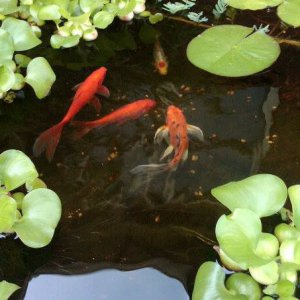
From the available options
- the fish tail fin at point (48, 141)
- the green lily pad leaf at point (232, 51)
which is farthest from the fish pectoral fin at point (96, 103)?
the green lily pad leaf at point (232, 51)

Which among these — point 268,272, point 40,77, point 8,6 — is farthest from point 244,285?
point 8,6

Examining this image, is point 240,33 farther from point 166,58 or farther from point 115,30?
point 115,30

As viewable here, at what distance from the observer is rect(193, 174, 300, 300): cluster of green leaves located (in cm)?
121

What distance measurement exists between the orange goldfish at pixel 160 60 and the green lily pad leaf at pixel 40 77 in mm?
391

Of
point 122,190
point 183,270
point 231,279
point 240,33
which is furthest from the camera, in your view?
point 240,33

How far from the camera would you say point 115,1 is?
6.79 feet

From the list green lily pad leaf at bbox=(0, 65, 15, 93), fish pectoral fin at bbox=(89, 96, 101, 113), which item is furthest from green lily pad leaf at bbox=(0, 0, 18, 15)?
fish pectoral fin at bbox=(89, 96, 101, 113)

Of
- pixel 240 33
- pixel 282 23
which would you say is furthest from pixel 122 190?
pixel 282 23

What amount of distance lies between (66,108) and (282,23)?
908 mm

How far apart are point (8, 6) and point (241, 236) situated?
1.35m

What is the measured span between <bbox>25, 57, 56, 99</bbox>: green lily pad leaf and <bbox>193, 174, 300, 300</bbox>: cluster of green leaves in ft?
2.47

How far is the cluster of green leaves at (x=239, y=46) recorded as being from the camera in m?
1.82

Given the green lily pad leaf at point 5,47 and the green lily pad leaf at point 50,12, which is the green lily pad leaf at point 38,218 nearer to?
the green lily pad leaf at point 5,47

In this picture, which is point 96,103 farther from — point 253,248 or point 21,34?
point 253,248
